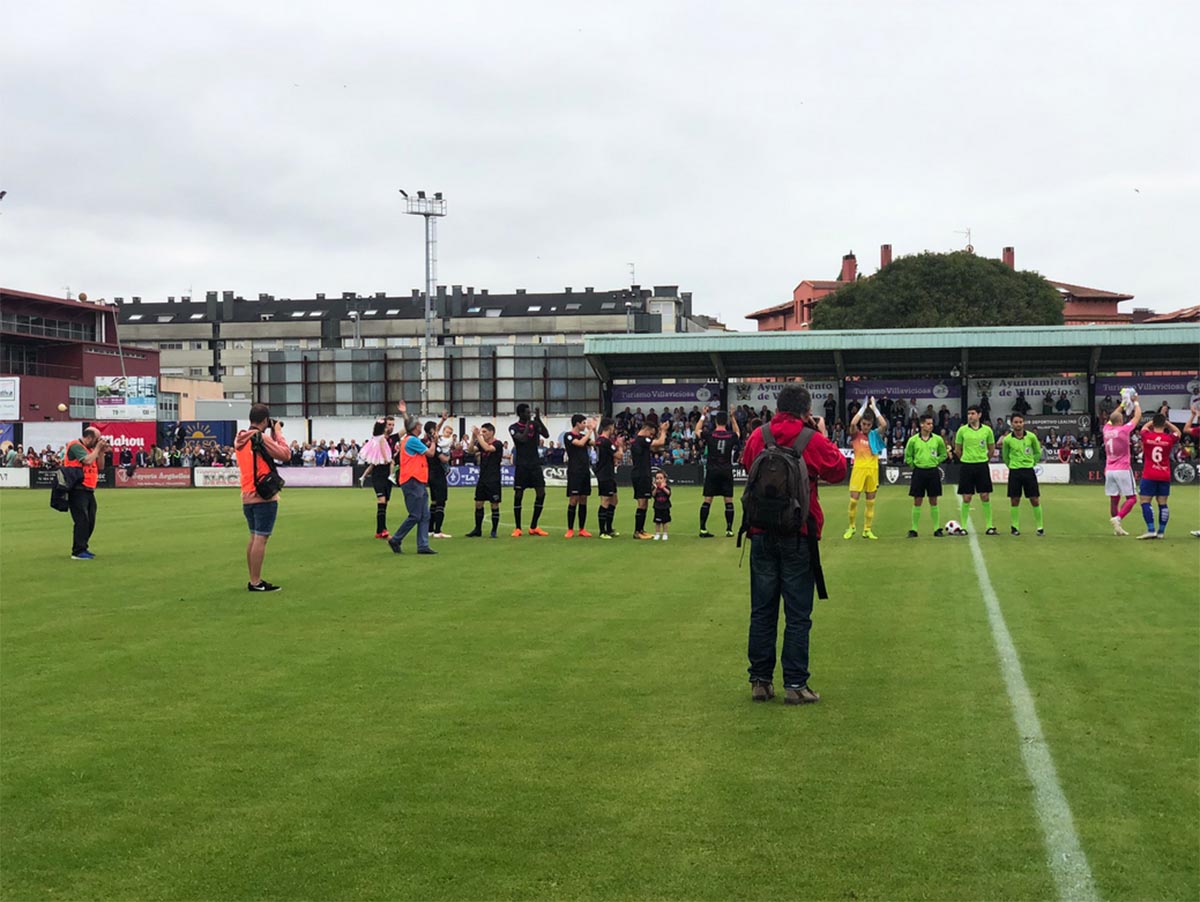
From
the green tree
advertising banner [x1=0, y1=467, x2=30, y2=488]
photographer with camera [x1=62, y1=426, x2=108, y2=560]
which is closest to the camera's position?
photographer with camera [x1=62, y1=426, x2=108, y2=560]

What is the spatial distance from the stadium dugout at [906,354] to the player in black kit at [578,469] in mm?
29440

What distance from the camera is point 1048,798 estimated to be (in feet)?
18.3

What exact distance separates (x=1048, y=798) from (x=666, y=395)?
48.0 metres

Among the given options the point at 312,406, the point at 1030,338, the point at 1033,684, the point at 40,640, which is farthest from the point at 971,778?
the point at 312,406

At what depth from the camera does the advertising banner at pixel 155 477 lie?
4891 cm

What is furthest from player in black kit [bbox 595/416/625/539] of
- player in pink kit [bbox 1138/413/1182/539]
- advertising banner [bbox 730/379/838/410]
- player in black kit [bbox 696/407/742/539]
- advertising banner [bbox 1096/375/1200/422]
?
advertising banner [bbox 1096/375/1200/422]

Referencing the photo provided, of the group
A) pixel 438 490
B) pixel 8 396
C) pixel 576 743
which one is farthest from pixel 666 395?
pixel 576 743

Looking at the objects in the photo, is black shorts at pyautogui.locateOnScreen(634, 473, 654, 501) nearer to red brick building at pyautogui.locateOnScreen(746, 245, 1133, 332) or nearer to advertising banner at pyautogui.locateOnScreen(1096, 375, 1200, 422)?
advertising banner at pyautogui.locateOnScreen(1096, 375, 1200, 422)

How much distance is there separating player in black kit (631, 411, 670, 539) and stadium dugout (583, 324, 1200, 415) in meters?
29.3

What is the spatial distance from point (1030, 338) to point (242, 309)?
10278 cm

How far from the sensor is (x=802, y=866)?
4.75 metres

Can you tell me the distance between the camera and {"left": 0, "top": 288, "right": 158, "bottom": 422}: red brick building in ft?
266

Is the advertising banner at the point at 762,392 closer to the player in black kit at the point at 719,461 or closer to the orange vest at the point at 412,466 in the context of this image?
the player in black kit at the point at 719,461

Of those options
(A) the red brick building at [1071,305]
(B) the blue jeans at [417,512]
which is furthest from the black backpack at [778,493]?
(A) the red brick building at [1071,305]
